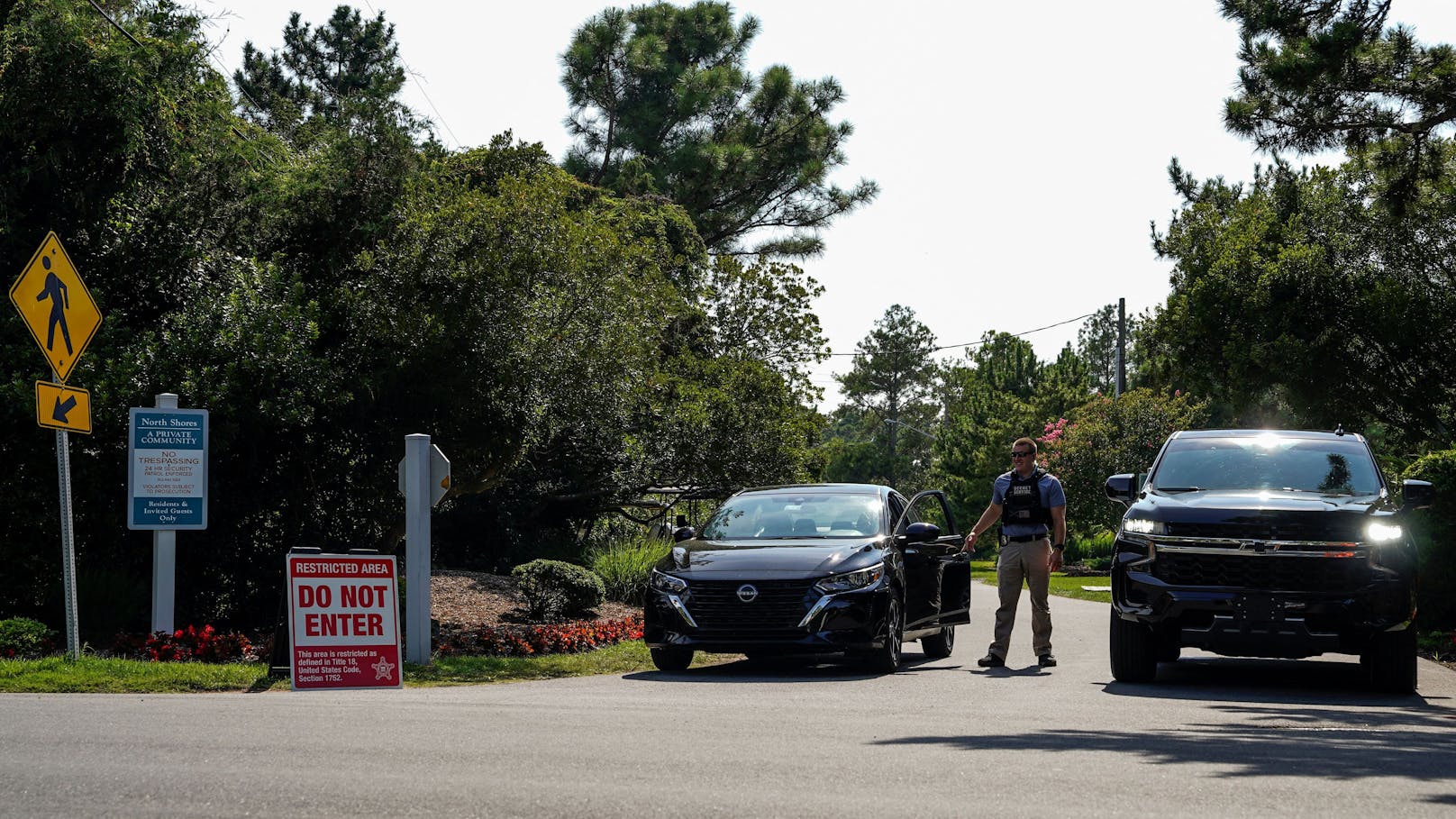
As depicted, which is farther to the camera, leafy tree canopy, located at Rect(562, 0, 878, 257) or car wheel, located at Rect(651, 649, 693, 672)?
leafy tree canopy, located at Rect(562, 0, 878, 257)

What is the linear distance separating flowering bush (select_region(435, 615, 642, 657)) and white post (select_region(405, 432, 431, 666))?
2.92ft

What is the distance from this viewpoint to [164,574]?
1401cm

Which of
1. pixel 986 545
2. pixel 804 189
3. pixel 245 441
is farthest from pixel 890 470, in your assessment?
pixel 245 441

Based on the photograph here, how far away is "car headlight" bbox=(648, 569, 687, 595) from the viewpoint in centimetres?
1266

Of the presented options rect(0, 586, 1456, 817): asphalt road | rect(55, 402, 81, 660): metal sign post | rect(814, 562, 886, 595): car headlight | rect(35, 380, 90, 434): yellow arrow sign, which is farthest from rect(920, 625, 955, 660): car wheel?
rect(35, 380, 90, 434): yellow arrow sign

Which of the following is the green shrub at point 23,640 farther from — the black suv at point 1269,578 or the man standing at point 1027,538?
the black suv at point 1269,578

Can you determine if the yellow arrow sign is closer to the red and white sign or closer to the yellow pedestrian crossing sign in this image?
the yellow pedestrian crossing sign

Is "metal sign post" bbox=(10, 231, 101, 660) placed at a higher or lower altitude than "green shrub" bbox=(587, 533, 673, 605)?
higher

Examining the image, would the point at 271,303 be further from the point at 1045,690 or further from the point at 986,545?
the point at 986,545

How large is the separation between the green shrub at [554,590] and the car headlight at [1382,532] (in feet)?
33.2

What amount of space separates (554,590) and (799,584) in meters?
6.84

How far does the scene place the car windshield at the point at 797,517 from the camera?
44.9ft

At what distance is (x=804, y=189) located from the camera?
1756 inches

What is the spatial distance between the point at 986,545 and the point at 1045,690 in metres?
69.1
